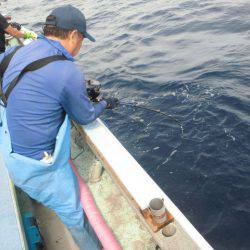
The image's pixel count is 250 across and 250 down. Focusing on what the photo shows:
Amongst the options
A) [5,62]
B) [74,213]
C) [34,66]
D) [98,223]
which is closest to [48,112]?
[34,66]

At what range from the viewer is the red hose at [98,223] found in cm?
321

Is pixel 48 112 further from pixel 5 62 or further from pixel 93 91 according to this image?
pixel 93 91

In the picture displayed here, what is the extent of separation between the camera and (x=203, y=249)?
2.50m

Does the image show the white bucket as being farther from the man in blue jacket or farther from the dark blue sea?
the dark blue sea

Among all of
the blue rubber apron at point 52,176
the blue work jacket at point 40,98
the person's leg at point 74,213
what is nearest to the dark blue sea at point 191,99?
the person's leg at point 74,213

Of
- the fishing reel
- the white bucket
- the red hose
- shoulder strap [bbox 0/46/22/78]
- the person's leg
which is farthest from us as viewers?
the fishing reel

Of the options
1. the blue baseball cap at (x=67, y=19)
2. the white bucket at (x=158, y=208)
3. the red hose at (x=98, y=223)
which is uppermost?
the blue baseball cap at (x=67, y=19)

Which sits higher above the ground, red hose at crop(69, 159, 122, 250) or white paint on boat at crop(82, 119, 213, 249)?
white paint on boat at crop(82, 119, 213, 249)

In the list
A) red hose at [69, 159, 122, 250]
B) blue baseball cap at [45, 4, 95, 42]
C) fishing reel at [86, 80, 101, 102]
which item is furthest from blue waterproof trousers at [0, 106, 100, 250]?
fishing reel at [86, 80, 101, 102]

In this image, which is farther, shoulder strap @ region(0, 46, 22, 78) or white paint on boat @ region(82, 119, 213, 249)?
shoulder strap @ region(0, 46, 22, 78)

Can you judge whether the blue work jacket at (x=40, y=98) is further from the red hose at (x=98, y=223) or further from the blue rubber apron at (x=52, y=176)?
the red hose at (x=98, y=223)

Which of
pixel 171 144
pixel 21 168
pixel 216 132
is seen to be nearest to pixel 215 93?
pixel 216 132

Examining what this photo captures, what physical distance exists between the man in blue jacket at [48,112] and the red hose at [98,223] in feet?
0.40

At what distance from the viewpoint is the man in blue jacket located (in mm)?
3072
